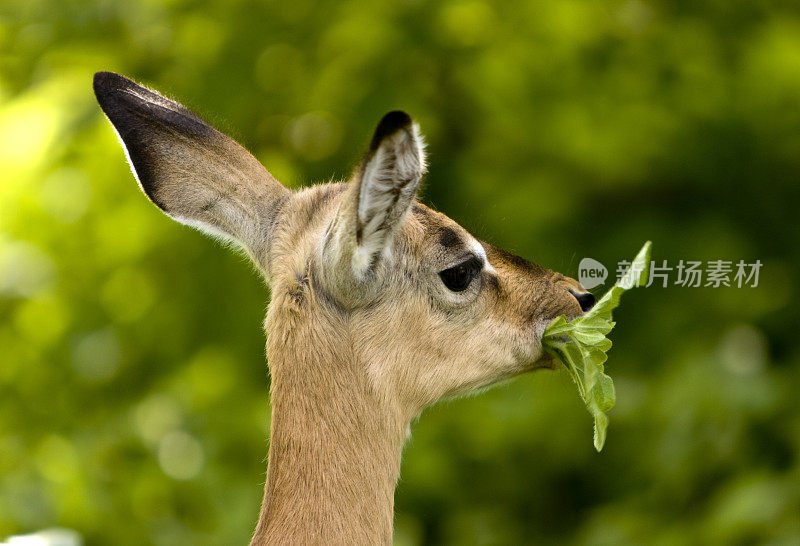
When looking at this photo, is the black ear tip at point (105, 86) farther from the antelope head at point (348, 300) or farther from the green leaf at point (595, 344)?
the green leaf at point (595, 344)

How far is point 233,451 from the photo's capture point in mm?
5594

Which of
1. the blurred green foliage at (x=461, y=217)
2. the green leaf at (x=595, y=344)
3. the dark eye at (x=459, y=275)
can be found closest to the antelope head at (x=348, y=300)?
the dark eye at (x=459, y=275)

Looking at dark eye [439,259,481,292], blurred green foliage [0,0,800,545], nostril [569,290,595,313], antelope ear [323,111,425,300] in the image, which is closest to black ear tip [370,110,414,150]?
antelope ear [323,111,425,300]

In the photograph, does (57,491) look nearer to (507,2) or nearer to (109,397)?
(109,397)

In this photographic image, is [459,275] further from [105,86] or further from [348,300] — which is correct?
[105,86]

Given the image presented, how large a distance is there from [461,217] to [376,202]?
2.66m

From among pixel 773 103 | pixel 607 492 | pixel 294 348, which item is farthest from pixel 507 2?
pixel 294 348

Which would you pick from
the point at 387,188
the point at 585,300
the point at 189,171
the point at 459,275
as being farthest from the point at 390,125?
the point at 585,300

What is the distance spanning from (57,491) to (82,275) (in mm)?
1867

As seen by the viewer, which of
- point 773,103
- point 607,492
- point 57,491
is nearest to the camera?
point 57,491

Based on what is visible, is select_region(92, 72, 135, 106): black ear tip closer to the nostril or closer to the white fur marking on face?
the white fur marking on face

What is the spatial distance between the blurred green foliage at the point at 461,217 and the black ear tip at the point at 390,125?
297 centimetres

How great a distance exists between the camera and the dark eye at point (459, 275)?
10.3 ft

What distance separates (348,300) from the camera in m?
2.97
